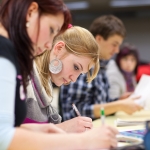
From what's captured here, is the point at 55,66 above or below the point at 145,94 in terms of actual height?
above

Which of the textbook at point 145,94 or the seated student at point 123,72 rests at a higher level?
the textbook at point 145,94

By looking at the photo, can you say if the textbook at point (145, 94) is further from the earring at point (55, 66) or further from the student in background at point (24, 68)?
the student in background at point (24, 68)

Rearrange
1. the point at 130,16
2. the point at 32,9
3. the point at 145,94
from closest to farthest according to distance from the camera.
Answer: the point at 32,9
the point at 145,94
the point at 130,16

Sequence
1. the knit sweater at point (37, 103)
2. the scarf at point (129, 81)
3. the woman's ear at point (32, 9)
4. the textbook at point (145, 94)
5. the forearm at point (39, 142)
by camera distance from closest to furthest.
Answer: the forearm at point (39, 142), the woman's ear at point (32, 9), the knit sweater at point (37, 103), the textbook at point (145, 94), the scarf at point (129, 81)

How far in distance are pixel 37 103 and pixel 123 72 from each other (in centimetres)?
227

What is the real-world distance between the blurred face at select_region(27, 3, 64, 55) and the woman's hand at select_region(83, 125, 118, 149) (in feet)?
0.96

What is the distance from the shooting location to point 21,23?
88 centimetres

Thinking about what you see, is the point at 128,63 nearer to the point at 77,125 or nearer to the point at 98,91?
the point at 98,91

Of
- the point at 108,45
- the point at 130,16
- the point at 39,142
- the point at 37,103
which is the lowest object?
the point at 130,16

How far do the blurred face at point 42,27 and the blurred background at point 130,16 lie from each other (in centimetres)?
549

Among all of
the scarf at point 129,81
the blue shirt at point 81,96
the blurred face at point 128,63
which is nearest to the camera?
the blue shirt at point 81,96

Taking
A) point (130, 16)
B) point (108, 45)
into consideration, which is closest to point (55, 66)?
point (108, 45)

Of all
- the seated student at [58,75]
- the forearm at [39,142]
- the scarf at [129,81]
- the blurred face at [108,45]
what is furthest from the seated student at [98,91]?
the forearm at [39,142]

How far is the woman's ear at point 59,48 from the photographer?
147 centimetres
